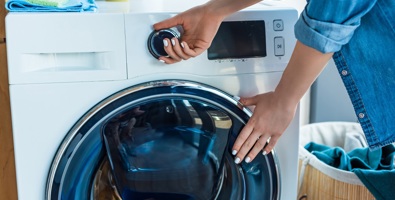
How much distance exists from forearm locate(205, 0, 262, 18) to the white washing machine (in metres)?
0.03

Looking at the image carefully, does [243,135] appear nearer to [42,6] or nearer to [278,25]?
[278,25]

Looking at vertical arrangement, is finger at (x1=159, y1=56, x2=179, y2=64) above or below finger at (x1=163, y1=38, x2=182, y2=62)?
below

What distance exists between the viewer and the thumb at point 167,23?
1029 mm

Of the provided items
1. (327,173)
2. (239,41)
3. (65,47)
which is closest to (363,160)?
(327,173)

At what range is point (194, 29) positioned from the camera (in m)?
1.08

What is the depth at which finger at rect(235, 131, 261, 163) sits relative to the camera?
110 cm

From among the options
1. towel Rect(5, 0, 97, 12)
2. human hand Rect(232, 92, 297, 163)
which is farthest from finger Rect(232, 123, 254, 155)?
towel Rect(5, 0, 97, 12)

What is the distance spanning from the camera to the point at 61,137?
1.05 m

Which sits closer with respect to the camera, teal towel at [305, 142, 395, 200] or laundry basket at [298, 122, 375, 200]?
teal towel at [305, 142, 395, 200]

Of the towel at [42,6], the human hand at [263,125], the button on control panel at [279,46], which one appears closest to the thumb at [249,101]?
the human hand at [263,125]

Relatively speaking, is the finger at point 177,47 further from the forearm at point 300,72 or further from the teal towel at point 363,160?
the teal towel at point 363,160

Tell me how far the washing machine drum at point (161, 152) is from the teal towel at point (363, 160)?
30 centimetres

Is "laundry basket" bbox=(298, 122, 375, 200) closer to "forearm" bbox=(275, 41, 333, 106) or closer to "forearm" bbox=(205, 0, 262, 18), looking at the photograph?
"forearm" bbox=(275, 41, 333, 106)

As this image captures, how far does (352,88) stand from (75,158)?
56cm
